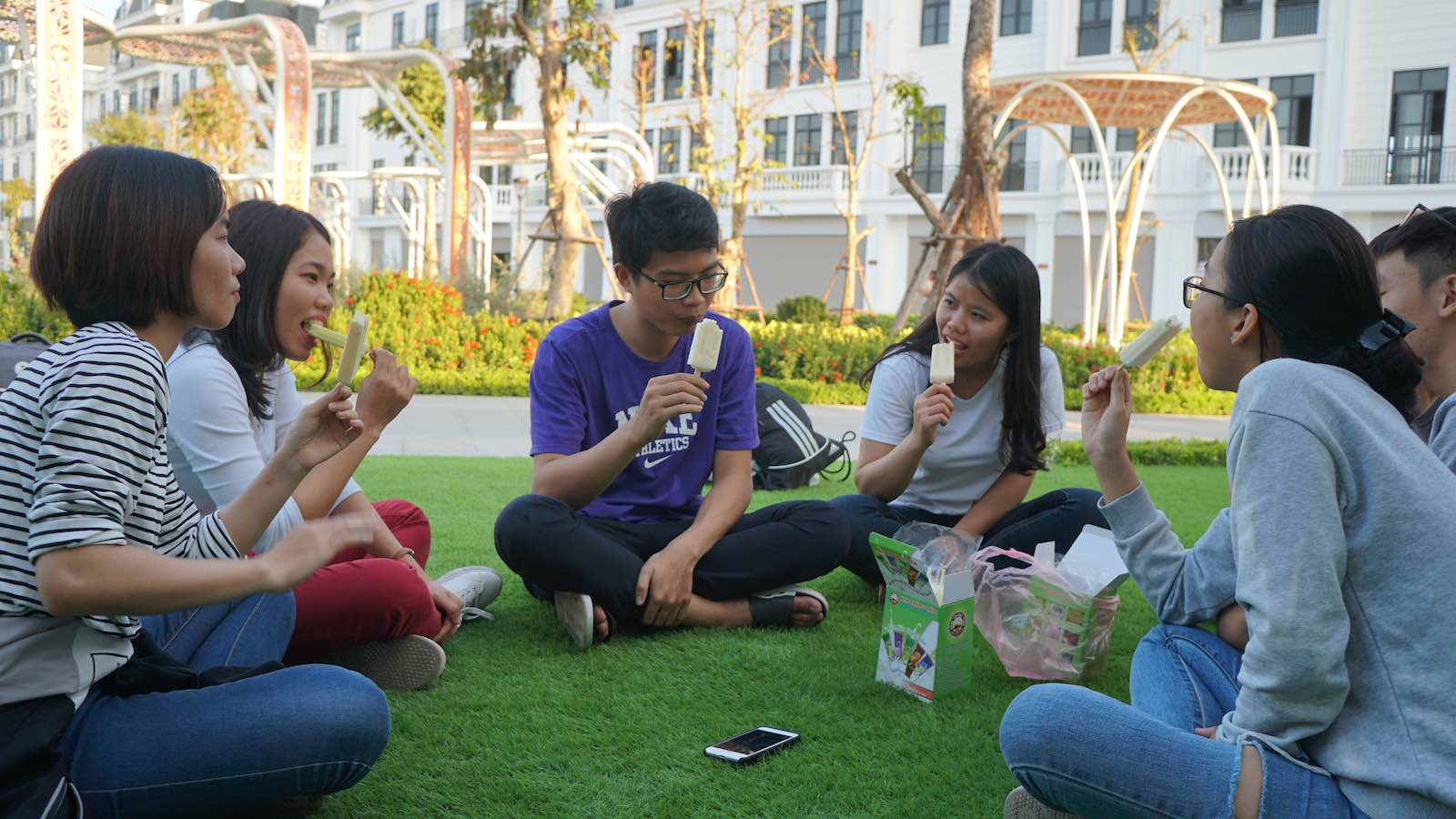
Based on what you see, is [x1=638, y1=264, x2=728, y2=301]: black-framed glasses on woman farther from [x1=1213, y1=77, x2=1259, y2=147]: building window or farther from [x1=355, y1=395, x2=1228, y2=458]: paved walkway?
[x1=1213, y1=77, x2=1259, y2=147]: building window

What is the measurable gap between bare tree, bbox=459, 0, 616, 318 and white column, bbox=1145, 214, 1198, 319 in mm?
14734

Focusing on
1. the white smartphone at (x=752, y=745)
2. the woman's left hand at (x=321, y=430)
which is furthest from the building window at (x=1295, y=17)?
the woman's left hand at (x=321, y=430)

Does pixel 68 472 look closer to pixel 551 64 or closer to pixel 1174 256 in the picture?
pixel 551 64

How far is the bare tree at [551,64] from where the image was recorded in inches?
573

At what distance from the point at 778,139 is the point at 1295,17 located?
12946mm

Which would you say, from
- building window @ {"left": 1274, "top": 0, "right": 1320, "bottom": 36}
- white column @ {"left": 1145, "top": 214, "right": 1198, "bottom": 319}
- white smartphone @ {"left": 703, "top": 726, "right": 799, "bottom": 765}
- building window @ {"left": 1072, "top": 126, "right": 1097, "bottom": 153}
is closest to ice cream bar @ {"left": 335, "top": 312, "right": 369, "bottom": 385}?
white smartphone @ {"left": 703, "top": 726, "right": 799, "bottom": 765}

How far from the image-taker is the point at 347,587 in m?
2.88

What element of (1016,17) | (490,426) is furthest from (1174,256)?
(490,426)

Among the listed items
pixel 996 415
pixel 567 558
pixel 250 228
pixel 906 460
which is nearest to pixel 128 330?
pixel 250 228

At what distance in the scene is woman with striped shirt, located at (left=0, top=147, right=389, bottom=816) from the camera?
1711 millimetres

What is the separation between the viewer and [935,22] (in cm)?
2981

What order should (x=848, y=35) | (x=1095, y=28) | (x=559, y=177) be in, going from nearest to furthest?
(x=559, y=177), (x=1095, y=28), (x=848, y=35)

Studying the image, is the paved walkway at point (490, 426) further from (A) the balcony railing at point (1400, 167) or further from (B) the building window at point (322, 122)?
(B) the building window at point (322, 122)

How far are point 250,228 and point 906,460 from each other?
1952 mm
